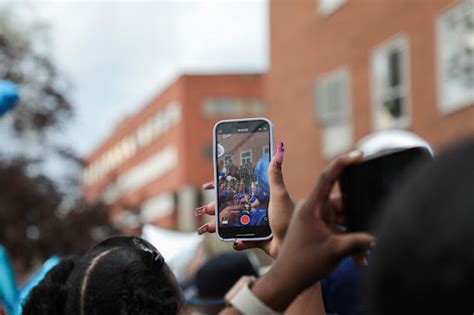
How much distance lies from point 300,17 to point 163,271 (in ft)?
72.7

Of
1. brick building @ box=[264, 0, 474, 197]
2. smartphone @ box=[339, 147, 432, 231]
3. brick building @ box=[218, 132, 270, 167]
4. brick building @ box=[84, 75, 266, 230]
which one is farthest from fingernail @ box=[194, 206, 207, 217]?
brick building @ box=[84, 75, 266, 230]

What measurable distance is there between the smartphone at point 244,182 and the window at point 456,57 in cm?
1448

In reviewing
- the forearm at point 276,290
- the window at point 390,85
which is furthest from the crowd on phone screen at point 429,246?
the window at point 390,85

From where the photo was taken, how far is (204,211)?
2262 millimetres

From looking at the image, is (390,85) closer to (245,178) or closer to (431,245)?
(245,178)

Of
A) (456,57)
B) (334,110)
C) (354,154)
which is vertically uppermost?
A: (456,57)

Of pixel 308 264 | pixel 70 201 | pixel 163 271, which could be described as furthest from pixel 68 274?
pixel 70 201

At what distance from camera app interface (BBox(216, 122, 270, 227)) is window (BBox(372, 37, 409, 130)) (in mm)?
16650

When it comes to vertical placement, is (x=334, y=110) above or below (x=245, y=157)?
below

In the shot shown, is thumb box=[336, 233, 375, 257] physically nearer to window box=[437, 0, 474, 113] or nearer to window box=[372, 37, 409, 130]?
window box=[437, 0, 474, 113]

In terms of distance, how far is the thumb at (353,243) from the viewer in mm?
1448

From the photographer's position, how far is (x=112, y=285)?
227 cm

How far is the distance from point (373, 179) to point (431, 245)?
1.38ft

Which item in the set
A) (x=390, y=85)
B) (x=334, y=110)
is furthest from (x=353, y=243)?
(x=334, y=110)
